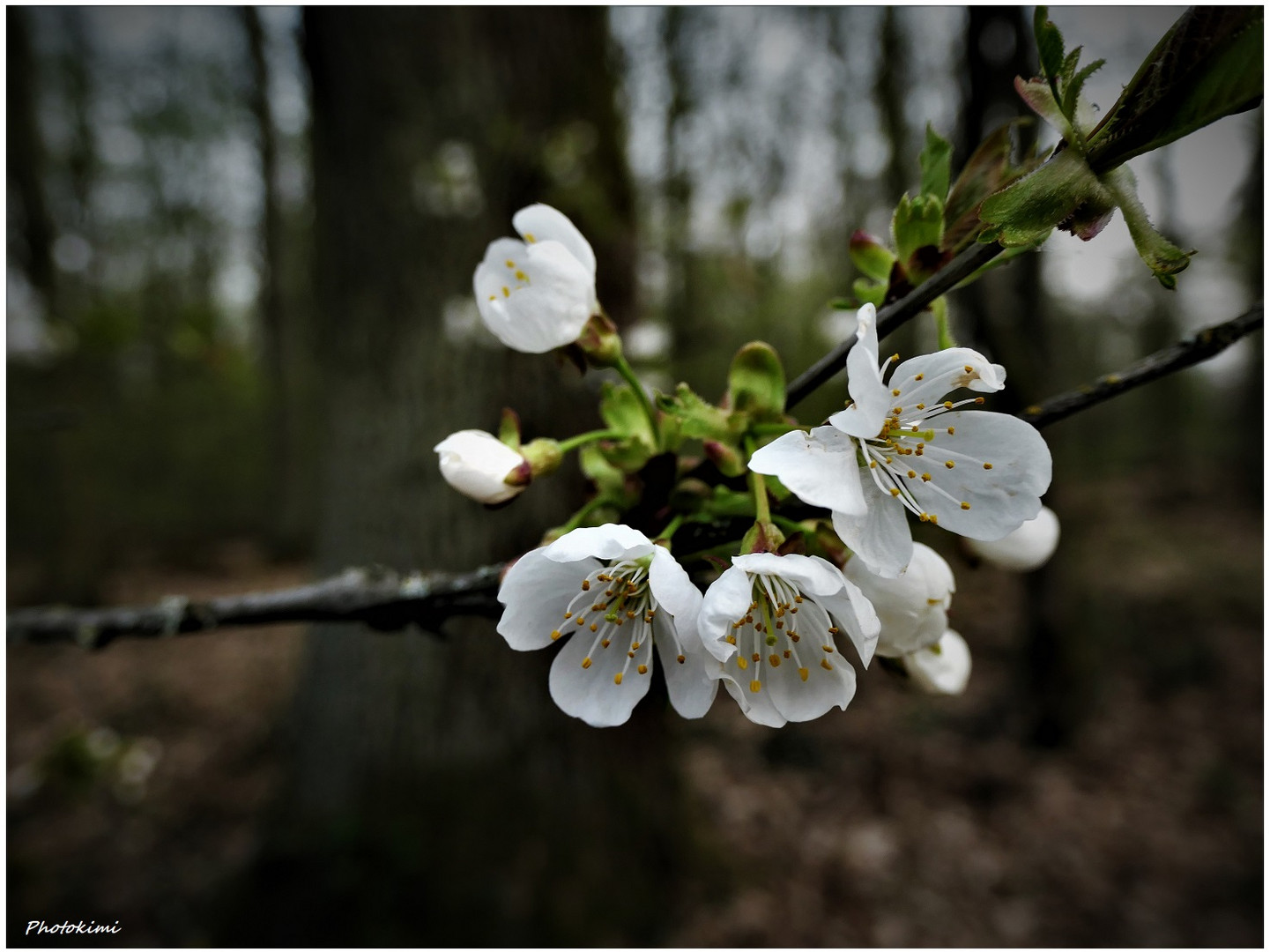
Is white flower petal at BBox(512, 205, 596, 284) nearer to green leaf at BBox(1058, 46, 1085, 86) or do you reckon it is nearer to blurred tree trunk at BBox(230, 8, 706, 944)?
green leaf at BBox(1058, 46, 1085, 86)

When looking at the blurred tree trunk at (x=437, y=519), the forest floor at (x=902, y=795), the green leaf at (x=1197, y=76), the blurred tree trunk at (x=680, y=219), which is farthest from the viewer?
the blurred tree trunk at (x=680, y=219)

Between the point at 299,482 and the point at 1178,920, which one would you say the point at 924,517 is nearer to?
the point at 1178,920

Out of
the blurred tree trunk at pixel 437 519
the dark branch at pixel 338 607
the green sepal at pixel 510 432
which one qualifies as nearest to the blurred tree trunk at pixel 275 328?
the blurred tree trunk at pixel 437 519

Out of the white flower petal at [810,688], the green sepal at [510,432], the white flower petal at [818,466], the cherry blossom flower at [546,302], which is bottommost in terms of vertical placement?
the white flower petal at [810,688]

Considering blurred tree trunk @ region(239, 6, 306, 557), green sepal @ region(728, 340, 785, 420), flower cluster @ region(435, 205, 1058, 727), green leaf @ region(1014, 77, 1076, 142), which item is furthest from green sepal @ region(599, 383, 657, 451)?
blurred tree trunk @ region(239, 6, 306, 557)

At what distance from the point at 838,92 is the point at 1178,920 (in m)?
6.63

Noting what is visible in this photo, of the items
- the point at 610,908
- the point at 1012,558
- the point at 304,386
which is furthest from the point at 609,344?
the point at 304,386

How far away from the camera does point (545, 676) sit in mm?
2559

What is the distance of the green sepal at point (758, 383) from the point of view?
2.37 ft

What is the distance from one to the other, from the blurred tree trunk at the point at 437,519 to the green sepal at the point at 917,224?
1.80 m

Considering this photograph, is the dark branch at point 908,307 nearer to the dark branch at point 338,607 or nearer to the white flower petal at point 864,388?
the white flower petal at point 864,388

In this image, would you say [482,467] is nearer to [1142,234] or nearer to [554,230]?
[554,230]

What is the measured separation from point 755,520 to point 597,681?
Result: 242mm

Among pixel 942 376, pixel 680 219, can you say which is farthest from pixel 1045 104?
pixel 680 219
